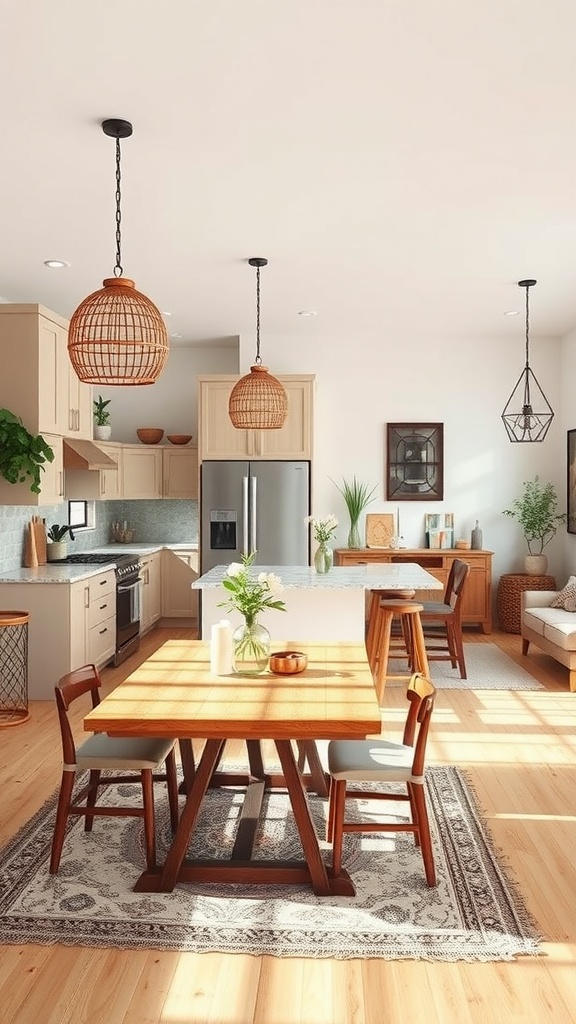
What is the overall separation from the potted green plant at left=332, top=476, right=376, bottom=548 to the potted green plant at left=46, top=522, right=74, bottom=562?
2.66 meters

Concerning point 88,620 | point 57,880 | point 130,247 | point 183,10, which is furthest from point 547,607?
point 183,10

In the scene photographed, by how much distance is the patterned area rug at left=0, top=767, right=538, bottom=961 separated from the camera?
273cm

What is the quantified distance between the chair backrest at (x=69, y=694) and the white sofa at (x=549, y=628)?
3726 mm

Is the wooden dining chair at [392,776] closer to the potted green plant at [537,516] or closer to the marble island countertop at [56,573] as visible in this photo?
the marble island countertop at [56,573]

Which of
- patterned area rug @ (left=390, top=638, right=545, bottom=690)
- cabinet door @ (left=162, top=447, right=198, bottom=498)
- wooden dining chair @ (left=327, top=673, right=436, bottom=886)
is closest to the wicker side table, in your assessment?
patterned area rug @ (left=390, top=638, right=545, bottom=690)

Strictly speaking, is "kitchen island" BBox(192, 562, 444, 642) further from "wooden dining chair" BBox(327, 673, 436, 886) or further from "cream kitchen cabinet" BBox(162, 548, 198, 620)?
"cream kitchen cabinet" BBox(162, 548, 198, 620)

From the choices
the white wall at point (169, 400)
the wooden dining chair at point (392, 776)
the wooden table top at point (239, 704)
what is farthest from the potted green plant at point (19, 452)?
the white wall at point (169, 400)

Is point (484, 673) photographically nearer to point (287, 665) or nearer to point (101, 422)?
point (287, 665)

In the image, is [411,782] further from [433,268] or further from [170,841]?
[433,268]

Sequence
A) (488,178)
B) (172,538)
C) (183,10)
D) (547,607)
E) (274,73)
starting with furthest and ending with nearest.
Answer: (172,538) → (547,607) → (488,178) → (274,73) → (183,10)

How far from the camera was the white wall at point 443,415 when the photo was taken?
27.3 ft

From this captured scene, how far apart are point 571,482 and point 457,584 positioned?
2217mm

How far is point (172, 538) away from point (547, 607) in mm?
3841

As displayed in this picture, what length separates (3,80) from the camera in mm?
3096
